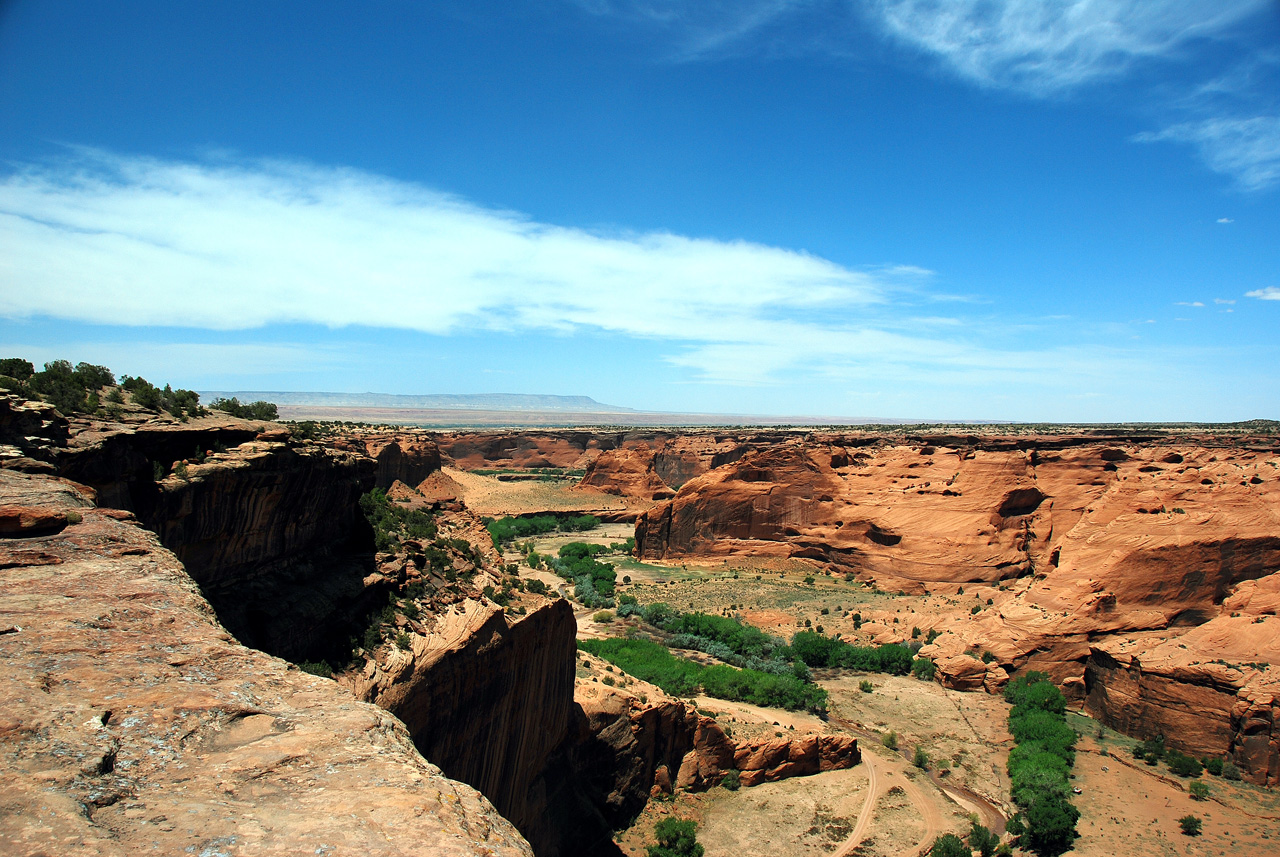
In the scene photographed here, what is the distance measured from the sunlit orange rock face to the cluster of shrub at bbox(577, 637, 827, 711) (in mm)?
6461

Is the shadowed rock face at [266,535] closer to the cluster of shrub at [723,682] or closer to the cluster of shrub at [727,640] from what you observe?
the cluster of shrub at [723,682]

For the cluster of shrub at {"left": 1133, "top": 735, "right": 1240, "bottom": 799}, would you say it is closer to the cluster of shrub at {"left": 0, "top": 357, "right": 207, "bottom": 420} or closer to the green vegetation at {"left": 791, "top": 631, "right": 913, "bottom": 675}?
the green vegetation at {"left": 791, "top": 631, "right": 913, "bottom": 675}

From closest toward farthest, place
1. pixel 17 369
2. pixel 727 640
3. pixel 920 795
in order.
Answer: pixel 17 369, pixel 920 795, pixel 727 640

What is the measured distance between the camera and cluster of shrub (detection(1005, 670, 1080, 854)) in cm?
1642

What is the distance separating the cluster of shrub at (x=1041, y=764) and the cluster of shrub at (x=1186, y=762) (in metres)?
1.90

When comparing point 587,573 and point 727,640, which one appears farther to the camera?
point 587,573

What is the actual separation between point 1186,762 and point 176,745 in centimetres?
2483

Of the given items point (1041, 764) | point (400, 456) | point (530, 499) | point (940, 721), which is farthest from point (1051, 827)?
point (530, 499)

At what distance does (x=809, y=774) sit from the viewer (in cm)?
1922

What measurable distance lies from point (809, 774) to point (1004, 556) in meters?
23.7

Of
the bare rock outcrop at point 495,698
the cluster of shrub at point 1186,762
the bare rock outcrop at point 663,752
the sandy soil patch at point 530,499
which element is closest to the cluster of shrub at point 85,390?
the bare rock outcrop at point 495,698

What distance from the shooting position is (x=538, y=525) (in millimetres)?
61906

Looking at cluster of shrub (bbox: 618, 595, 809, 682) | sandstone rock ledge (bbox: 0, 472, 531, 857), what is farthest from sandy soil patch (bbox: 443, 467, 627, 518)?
sandstone rock ledge (bbox: 0, 472, 531, 857)

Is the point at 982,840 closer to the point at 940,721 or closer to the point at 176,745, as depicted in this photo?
the point at 940,721
